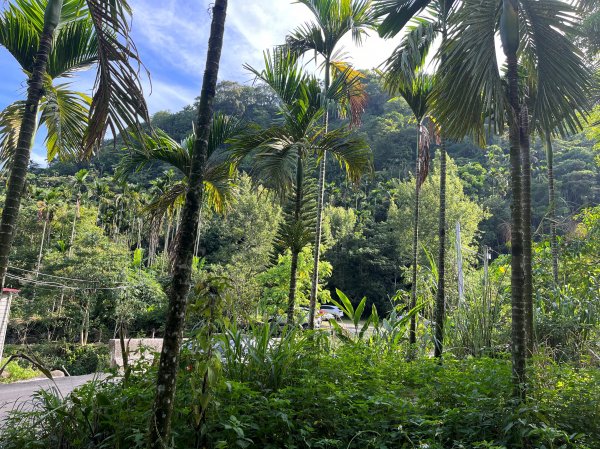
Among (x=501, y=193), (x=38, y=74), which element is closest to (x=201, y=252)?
(x=501, y=193)

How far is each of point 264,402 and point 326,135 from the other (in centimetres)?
440

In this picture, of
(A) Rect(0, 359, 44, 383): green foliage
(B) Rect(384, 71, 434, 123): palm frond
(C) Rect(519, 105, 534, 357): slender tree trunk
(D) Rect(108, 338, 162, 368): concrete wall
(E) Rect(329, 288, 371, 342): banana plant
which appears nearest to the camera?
(D) Rect(108, 338, 162, 368): concrete wall

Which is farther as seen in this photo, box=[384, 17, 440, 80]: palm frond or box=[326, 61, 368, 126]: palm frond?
box=[326, 61, 368, 126]: palm frond

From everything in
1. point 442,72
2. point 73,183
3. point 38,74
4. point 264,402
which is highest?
point 73,183

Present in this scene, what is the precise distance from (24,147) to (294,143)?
353cm

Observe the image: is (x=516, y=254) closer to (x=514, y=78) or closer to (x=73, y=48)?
(x=514, y=78)

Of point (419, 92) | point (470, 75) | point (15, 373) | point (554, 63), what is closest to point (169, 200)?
point (419, 92)

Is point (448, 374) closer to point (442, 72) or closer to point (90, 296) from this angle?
point (442, 72)

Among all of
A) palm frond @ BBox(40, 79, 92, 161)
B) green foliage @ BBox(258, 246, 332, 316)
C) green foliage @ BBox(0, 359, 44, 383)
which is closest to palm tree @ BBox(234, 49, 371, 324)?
palm frond @ BBox(40, 79, 92, 161)

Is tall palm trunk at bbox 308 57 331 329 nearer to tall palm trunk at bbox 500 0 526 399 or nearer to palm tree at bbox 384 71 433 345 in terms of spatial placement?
palm tree at bbox 384 71 433 345

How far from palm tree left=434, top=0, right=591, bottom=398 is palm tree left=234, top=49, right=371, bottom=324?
2.16 meters

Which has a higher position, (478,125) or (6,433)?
(478,125)

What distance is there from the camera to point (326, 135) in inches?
250

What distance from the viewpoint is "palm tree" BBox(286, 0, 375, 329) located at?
265 inches
